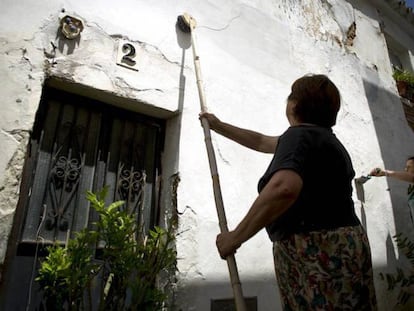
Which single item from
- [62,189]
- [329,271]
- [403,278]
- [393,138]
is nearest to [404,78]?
[393,138]

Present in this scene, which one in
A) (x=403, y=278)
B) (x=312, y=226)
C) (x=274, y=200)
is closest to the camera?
(x=274, y=200)

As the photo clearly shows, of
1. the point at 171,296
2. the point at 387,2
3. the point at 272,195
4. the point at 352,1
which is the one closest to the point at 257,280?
the point at 171,296

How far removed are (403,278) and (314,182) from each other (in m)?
2.70

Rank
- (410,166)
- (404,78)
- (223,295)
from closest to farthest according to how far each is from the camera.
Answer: (223,295)
(410,166)
(404,78)

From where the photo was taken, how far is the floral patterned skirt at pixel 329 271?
1079 millimetres

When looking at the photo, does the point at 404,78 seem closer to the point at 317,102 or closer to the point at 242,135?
the point at 242,135

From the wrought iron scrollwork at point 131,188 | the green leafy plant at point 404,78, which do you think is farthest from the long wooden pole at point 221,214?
the green leafy plant at point 404,78

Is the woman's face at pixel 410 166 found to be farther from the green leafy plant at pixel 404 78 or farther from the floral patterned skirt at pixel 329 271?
the floral patterned skirt at pixel 329 271

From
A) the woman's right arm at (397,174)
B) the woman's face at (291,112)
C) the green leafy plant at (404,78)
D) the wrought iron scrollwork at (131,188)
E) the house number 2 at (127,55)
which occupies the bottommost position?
the wrought iron scrollwork at (131,188)

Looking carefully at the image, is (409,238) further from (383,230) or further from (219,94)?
(219,94)

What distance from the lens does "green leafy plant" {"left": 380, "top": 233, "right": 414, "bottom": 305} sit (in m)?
2.99

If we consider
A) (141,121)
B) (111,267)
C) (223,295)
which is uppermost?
(141,121)

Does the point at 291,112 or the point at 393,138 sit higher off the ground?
the point at 393,138

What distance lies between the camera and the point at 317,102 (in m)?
1.29
